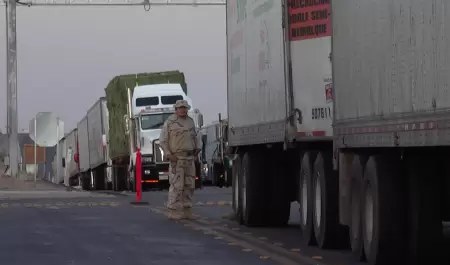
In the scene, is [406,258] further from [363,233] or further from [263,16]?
[263,16]

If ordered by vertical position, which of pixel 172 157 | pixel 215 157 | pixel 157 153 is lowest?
pixel 172 157

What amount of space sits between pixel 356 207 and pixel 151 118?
32195 mm

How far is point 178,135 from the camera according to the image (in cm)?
2431

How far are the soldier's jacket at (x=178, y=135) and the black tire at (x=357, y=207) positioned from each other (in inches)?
362

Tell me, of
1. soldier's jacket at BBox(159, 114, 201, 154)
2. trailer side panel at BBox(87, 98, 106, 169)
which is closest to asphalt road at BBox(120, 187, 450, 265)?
soldier's jacket at BBox(159, 114, 201, 154)

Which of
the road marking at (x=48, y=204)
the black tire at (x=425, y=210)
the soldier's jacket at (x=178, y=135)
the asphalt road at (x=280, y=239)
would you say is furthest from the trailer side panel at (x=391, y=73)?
the road marking at (x=48, y=204)

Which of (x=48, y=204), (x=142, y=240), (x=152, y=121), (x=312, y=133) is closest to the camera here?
(x=312, y=133)

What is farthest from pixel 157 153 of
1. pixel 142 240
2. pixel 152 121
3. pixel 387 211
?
pixel 387 211

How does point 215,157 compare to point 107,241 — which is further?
point 215,157

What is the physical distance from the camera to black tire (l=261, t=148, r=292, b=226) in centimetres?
2128

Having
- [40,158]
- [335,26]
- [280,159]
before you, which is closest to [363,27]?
[335,26]

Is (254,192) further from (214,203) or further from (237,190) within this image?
(214,203)

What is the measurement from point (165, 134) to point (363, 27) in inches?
413

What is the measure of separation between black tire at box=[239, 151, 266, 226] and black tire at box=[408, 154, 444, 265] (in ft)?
25.0
